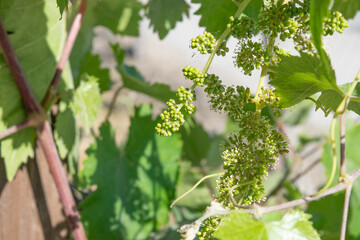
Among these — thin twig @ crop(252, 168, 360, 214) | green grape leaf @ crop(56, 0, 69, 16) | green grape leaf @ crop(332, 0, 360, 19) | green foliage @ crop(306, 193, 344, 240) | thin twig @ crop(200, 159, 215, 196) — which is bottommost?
green foliage @ crop(306, 193, 344, 240)

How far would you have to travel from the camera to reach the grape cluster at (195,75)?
21.2 inches

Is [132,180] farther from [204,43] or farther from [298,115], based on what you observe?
[298,115]

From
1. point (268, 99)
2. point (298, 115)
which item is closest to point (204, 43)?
point (268, 99)

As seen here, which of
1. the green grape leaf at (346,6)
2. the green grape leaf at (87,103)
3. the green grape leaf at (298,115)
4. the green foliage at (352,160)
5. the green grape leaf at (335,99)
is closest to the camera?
the green grape leaf at (335,99)

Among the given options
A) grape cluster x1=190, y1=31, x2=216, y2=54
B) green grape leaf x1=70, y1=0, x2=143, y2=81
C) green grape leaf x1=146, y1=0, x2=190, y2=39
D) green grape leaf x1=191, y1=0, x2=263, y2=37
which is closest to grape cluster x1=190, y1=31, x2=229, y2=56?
grape cluster x1=190, y1=31, x2=216, y2=54

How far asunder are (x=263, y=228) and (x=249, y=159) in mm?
89

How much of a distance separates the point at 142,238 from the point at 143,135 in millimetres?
257

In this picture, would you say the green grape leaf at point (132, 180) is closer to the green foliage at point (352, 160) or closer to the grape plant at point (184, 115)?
the grape plant at point (184, 115)

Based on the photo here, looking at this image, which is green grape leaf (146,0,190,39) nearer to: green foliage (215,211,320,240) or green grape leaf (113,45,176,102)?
green grape leaf (113,45,176,102)

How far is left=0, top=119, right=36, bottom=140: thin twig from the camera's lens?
824 mm

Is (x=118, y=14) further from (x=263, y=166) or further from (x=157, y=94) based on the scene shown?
(x=263, y=166)

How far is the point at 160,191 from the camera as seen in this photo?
1.14m

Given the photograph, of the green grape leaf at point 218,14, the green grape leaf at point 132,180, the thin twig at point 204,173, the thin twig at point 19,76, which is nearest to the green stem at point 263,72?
the green grape leaf at point 218,14

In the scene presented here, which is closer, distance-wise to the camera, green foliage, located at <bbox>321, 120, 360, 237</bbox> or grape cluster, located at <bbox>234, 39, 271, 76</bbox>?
grape cluster, located at <bbox>234, 39, 271, 76</bbox>
